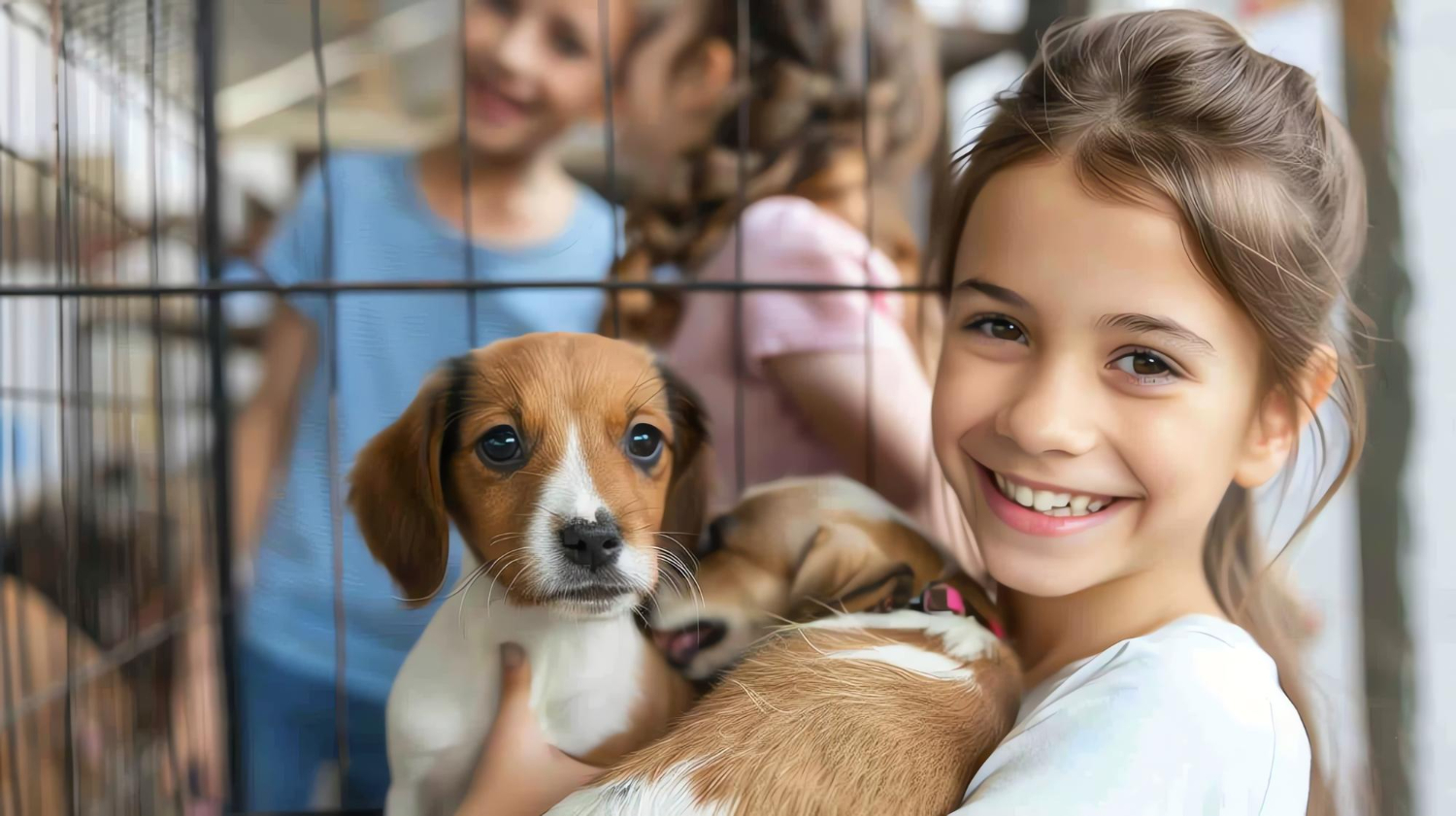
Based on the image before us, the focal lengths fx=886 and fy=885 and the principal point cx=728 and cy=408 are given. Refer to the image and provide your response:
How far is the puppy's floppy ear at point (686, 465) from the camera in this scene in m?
0.45

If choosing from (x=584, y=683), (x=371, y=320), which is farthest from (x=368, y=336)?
(x=584, y=683)

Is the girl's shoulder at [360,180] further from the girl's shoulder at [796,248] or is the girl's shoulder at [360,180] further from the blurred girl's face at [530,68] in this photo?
the girl's shoulder at [796,248]

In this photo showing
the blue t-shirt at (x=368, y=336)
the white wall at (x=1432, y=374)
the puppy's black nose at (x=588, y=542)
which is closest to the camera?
the puppy's black nose at (x=588, y=542)

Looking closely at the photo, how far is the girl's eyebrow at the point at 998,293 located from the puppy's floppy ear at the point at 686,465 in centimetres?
18

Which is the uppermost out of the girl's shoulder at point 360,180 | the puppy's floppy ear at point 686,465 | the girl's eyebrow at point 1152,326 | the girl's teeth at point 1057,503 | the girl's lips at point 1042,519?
the girl's shoulder at point 360,180

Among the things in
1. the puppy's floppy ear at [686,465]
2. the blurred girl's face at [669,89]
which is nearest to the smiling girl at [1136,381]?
the puppy's floppy ear at [686,465]

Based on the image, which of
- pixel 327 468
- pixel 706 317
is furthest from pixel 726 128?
pixel 327 468

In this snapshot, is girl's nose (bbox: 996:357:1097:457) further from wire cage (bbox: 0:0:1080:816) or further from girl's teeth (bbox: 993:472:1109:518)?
wire cage (bbox: 0:0:1080:816)

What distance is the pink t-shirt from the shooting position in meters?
0.64

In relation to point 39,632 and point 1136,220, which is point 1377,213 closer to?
point 1136,220

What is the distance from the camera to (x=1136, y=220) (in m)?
0.47

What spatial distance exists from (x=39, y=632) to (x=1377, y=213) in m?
1.12

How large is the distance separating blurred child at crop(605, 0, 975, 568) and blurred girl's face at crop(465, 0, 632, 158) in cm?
3

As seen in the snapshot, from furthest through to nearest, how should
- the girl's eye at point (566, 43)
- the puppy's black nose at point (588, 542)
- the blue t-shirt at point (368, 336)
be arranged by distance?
the girl's eye at point (566, 43), the blue t-shirt at point (368, 336), the puppy's black nose at point (588, 542)
